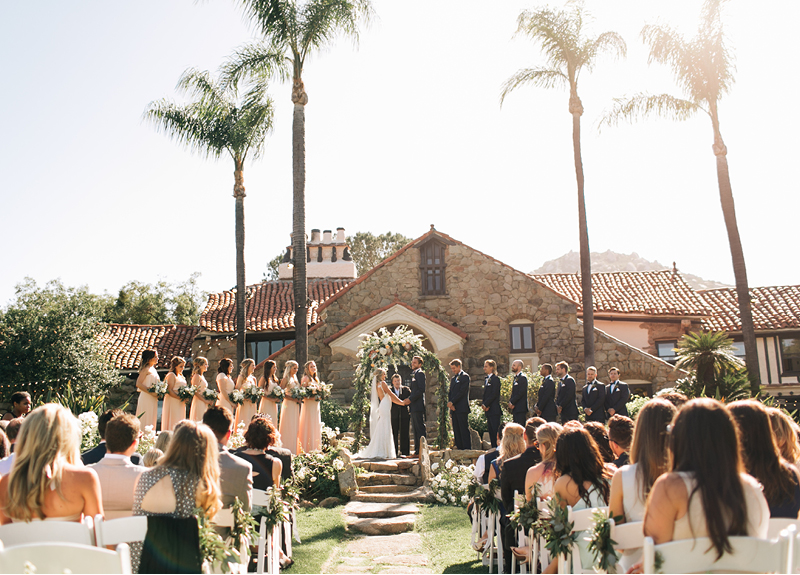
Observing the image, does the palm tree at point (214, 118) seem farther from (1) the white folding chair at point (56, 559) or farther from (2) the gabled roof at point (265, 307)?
(1) the white folding chair at point (56, 559)

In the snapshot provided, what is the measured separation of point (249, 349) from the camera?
24.8 meters

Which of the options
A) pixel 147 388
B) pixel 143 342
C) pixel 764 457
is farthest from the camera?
pixel 143 342

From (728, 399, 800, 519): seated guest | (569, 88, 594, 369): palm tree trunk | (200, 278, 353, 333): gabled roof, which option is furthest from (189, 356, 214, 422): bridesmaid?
(569, 88, 594, 369): palm tree trunk

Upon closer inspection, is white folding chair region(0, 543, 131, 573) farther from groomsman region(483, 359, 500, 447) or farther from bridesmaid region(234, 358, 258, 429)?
groomsman region(483, 359, 500, 447)

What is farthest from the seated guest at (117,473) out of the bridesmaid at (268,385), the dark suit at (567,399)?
the dark suit at (567,399)

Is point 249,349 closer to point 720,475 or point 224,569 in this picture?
point 224,569

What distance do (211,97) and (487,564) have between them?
55.7ft

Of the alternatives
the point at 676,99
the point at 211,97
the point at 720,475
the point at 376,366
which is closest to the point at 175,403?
the point at 376,366

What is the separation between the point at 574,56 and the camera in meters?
18.0

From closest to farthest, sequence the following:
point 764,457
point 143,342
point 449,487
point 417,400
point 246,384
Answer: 1. point 764,457
2. point 449,487
3. point 246,384
4. point 417,400
5. point 143,342

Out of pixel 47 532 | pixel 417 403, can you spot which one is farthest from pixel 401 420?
pixel 47 532

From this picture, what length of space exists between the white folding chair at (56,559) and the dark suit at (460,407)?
10.3 m

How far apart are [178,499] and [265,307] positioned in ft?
74.3

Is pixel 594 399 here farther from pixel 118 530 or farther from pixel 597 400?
pixel 118 530
